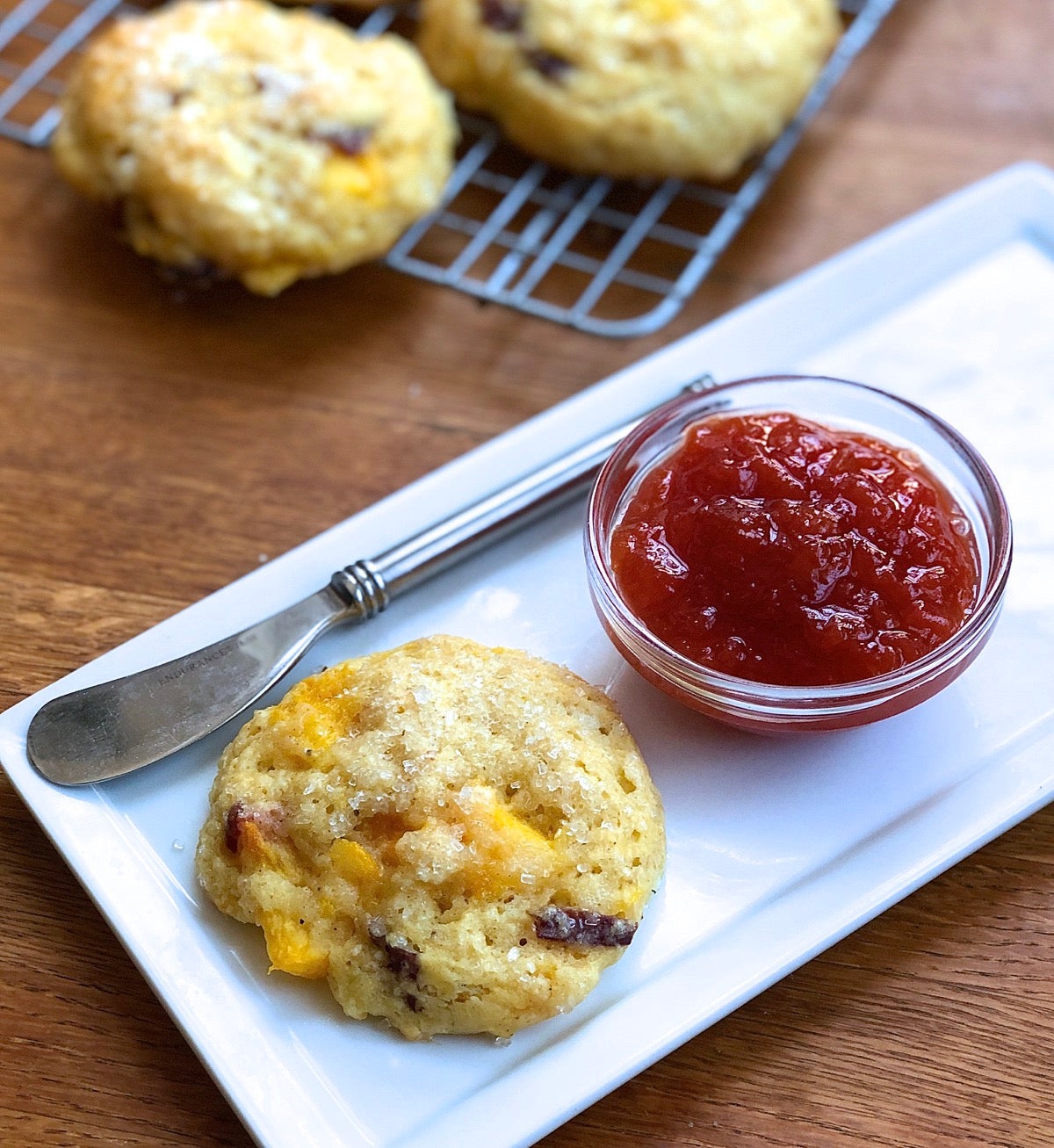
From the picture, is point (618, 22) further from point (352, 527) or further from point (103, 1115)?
point (103, 1115)

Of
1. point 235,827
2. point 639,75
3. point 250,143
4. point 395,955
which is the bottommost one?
point 395,955

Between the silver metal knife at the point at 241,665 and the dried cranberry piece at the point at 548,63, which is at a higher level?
the dried cranberry piece at the point at 548,63

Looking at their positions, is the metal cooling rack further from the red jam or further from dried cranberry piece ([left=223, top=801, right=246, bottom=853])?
dried cranberry piece ([left=223, top=801, right=246, bottom=853])

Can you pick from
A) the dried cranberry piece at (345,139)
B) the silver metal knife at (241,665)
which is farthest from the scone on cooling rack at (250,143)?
the silver metal knife at (241,665)

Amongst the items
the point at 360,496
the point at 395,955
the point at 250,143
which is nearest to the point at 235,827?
the point at 395,955

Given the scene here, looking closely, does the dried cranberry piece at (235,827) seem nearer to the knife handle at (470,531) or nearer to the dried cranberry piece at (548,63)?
the knife handle at (470,531)

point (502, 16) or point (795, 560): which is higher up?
point (502, 16)

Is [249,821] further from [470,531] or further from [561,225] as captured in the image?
[561,225]
